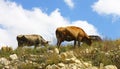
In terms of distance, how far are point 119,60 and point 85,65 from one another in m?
1.92

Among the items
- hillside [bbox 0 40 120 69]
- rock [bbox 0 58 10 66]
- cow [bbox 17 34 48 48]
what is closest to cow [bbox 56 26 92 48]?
hillside [bbox 0 40 120 69]

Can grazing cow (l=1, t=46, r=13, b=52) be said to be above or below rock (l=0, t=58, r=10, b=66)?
above

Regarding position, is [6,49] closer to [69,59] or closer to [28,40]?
[69,59]

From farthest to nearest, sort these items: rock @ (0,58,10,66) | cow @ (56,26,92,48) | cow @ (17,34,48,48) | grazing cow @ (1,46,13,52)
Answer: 1. cow @ (17,34,48,48)
2. cow @ (56,26,92,48)
3. grazing cow @ (1,46,13,52)
4. rock @ (0,58,10,66)

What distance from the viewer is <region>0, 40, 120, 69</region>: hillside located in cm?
1955

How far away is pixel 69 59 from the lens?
19688mm

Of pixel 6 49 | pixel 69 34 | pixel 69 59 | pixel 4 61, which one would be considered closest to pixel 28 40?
pixel 69 34

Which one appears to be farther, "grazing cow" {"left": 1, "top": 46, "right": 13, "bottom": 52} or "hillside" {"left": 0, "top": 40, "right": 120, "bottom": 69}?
"grazing cow" {"left": 1, "top": 46, "right": 13, "bottom": 52}

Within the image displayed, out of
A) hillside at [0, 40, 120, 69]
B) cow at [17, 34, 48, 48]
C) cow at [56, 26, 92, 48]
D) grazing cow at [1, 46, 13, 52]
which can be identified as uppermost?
cow at [17, 34, 48, 48]

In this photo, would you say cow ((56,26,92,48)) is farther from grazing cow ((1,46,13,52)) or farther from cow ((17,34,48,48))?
cow ((17,34,48,48))

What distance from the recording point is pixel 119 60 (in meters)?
20.5

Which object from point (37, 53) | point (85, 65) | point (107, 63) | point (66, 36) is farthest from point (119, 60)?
point (66, 36)

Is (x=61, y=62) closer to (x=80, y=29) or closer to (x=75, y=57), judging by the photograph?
(x=75, y=57)

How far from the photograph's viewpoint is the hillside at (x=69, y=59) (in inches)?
770
